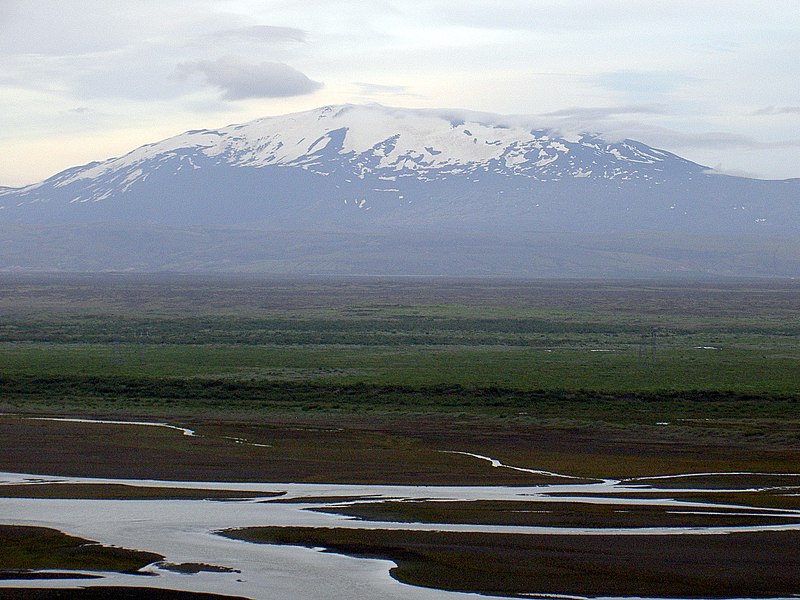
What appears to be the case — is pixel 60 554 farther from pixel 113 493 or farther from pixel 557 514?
pixel 557 514

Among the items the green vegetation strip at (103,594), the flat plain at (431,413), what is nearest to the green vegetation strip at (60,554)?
the green vegetation strip at (103,594)

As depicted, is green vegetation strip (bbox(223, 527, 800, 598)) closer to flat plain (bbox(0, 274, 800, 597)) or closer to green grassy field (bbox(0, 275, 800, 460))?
flat plain (bbox(0, 274, 800, 597))

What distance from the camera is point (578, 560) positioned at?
1970 centimetres

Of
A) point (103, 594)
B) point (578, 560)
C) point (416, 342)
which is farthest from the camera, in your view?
point (416, 342)

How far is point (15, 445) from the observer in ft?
108

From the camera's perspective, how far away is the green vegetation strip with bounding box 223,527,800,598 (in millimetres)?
18172

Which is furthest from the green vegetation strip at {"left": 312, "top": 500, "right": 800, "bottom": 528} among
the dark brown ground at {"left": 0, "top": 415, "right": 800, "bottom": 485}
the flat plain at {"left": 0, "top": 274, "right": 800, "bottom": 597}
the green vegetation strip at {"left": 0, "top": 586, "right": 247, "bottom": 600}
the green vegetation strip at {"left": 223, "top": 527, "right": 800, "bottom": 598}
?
the green vegetation strip at {"left": 0, "top": 586, "right": 247, "bottom": 600}

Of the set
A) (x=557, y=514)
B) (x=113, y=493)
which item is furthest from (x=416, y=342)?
(x=557, y=514)

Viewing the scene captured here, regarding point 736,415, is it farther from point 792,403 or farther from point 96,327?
point 96,327

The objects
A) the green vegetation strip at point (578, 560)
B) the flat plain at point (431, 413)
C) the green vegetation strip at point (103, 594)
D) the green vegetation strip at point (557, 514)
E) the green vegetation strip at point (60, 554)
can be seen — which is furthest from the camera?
the flat plain at point (431, 413)

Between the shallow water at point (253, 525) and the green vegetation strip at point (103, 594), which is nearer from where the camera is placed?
the green vegetation strip at point (103, 594)

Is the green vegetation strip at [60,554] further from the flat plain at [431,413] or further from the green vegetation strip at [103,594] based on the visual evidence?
the flat plain at [431,413]

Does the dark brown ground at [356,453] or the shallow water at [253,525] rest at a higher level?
the shallow water at [253,525]

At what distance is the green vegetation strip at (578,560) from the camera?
18.2 meters
